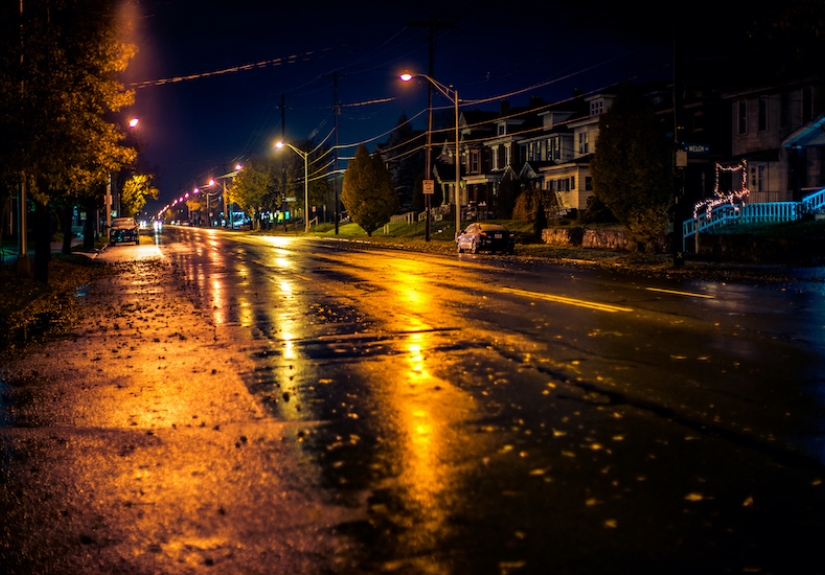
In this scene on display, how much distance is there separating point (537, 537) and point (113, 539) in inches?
94.6

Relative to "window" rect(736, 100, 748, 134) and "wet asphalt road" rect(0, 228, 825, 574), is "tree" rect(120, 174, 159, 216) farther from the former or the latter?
"wet asphalt road" rect(0, 228, 825, 574)

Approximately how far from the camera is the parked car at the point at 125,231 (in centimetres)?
6381

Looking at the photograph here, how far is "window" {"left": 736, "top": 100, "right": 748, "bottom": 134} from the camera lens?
46.5 metres

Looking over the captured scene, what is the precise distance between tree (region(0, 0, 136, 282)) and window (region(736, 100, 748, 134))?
1299 inches

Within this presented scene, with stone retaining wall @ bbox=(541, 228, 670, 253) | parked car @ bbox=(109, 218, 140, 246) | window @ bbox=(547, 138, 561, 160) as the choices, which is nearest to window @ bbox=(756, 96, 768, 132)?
stone retaining wall @ bbox=(541, 228, 670, 253)

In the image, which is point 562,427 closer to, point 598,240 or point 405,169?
point 598,240

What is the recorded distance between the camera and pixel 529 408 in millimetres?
8352

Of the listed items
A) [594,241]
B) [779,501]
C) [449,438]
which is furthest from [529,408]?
[594,241]

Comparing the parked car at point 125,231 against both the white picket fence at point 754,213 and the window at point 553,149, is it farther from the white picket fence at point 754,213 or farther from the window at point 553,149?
the white picket fence at point 754,213

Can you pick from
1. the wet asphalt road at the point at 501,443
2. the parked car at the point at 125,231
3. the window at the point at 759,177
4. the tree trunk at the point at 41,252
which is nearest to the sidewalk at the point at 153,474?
the wet asphalt road at the point at 501,443

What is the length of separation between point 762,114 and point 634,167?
608 inches

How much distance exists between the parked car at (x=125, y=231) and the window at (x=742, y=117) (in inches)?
1588

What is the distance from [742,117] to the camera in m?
47.0

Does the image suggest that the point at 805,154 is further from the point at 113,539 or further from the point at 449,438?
the point at 113,539
